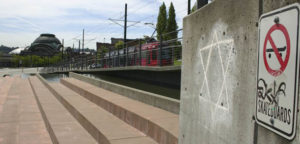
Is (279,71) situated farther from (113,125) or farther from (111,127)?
(113,125)

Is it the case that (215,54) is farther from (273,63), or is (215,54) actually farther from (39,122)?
(39,122)

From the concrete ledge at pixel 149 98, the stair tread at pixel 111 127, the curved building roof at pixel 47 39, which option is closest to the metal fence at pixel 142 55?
the concrete ledge at pixel 149 98

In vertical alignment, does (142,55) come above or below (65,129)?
above

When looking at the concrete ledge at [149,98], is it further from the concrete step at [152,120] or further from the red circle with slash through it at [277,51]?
the red circle with slash through it at [277,51]

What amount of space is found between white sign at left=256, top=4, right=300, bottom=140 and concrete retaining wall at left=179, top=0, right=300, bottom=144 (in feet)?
0.21

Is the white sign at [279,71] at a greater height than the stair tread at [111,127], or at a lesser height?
greater

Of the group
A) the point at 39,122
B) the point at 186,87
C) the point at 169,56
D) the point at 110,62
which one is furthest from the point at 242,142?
the point at 110,62

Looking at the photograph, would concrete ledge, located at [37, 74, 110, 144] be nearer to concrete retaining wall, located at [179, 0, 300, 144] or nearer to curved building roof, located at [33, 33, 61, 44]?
concrete retaining wall, located at [179, 0, 300, 144]

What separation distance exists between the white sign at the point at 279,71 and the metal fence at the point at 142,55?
17.4ft

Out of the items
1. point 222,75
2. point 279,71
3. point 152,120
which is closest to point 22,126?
point 152,120

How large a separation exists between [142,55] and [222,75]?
1307 cm

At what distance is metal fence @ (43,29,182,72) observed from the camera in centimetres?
933

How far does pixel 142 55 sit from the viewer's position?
15.4 metres

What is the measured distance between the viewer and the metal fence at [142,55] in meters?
9.33
